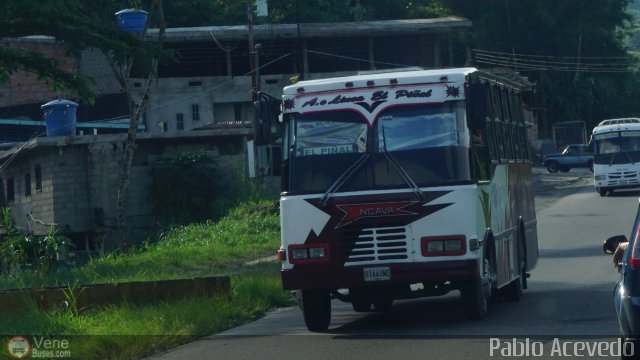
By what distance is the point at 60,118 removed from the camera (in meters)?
37.9

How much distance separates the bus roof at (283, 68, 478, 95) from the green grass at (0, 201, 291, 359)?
297cm

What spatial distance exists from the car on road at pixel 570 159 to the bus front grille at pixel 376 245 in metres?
52.2

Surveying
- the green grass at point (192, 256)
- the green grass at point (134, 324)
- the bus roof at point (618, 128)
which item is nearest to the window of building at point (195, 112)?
the green grass at point (192, 256)

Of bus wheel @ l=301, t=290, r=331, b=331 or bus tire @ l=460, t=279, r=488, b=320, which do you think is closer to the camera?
bus tire @ l=460, t=279, r=488, b=320

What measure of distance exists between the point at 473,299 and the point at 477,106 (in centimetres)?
216

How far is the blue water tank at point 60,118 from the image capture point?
124ft

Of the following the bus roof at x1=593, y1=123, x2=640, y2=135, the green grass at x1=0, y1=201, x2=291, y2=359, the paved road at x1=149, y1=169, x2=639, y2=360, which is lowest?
the paved road at x1=149, y1=169, x2=639, y2=360

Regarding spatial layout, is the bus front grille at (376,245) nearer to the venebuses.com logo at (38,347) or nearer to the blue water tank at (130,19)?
the venebuses.com logo at (38,347)

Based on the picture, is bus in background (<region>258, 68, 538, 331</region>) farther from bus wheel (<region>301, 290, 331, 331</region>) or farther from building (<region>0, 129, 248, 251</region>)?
building (<region>0, 129, 248, 251</region>)

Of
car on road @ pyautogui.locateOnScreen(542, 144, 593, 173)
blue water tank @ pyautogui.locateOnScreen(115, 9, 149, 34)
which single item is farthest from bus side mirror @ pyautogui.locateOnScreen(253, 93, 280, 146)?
car on road @ pyautogui.locateOnScreen(542, 144, 593, 173)

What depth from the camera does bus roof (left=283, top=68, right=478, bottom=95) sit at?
38.7ft

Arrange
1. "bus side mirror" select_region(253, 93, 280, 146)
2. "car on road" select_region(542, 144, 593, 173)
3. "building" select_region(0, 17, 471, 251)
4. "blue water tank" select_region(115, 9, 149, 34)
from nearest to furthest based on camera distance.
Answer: "bus side mirror" select_region(253, 93, 280, 146) → "blue water tank" select_region(115, 9, 149, 34) → "building" select_region(0, 17, 471, 251) → "car on road" select_region(542, 144, 593, 173)

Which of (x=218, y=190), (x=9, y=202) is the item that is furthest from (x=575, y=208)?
(x=9, y=202)

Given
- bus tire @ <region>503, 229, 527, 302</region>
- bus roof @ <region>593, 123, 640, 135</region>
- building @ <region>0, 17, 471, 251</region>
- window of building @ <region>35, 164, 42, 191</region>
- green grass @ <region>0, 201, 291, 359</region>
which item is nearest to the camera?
green grass @ <region>0, 201, 291, 359</region>
